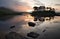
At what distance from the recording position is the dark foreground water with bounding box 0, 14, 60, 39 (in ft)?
32.1

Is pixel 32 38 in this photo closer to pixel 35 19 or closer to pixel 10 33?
pixel 10 33

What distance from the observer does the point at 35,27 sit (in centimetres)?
1046

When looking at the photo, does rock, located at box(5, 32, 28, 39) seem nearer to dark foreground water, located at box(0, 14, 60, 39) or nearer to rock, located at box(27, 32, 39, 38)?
dark foreground water, located at box(0, 14, 60, 39)

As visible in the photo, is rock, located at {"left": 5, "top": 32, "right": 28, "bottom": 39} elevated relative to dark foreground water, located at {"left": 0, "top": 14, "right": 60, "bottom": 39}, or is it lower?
lower

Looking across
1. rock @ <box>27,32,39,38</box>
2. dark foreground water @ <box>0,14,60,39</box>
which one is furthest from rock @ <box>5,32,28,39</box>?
rock @ <box>27,32,39,38</box>

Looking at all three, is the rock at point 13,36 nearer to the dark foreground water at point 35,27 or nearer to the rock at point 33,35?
the dark foreground water at point 35,27

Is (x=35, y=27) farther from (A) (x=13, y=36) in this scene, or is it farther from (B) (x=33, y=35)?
(A) (x=13, y=36)

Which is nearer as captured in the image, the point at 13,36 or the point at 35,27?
the point at 13,36

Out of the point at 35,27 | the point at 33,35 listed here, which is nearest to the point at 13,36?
the point at 33,35

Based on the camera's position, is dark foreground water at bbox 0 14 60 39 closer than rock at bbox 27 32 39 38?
No

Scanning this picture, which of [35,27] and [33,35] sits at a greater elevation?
[35,27]

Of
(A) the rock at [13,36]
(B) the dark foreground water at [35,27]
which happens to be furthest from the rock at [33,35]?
(A) the rock at [13,36]

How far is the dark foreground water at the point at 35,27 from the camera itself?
32.1 ft

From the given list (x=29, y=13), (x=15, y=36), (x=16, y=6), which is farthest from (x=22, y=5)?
(x=15, y=36)
